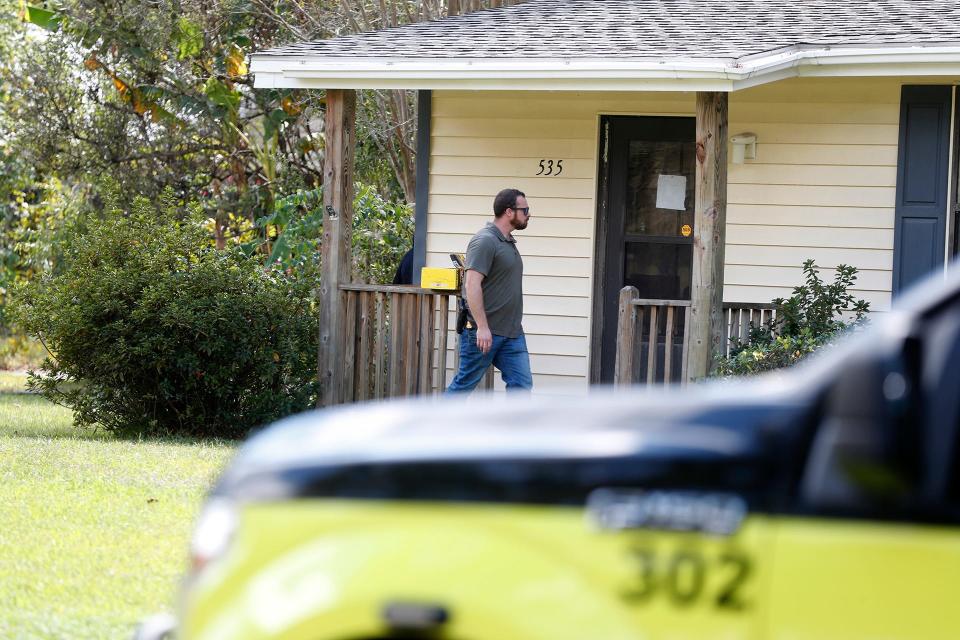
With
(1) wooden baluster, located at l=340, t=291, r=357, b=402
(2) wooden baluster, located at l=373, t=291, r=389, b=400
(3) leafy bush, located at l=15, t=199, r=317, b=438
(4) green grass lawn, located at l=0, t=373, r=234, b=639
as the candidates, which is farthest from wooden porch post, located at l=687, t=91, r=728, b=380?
(4) green grass lawn, located at l=0, t=373, r=234, b=639

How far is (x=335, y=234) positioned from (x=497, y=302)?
2.02 meters

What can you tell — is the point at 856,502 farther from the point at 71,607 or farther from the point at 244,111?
the point at 244,111

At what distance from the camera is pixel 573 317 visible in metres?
11.0

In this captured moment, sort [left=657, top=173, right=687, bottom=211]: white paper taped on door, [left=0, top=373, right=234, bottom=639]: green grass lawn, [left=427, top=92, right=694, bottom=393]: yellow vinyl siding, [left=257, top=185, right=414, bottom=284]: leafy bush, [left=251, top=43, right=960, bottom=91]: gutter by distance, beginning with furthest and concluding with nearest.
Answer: [left=257, top=185, right=414, bottom=284]: leafy bush < [left=427, top=92, right=694, bottom=393]: yellow vinyl siding < [left=657, top=173, right=687, bottom=211]: white paper taped on door < [left=251, top=43, right=960, bottom=91]: gutter < [left=0, top=373, right=234, bottom=639]: green grass lawn

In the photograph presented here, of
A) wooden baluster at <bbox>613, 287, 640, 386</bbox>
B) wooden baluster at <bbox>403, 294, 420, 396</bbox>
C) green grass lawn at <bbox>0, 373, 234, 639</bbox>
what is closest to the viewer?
green grass lawn at <bbox>0, 373, 234, 639</bbox>

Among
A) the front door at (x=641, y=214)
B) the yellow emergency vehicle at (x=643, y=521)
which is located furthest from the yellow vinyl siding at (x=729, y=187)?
the yellow emergency vehicle at (x=643, y=521)

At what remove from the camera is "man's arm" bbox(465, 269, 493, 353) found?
347 inches

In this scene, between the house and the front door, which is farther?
the front door

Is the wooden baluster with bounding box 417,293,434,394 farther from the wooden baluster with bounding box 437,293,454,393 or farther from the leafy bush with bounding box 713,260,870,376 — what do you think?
the leafy bush with bounding box 713,260,870,376

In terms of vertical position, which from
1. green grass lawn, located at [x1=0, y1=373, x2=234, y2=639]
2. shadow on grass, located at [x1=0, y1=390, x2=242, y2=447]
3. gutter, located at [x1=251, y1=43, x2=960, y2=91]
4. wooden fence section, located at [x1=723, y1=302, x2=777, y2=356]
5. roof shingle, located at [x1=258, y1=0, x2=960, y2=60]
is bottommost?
shadow on grass, located at [x1=0, y1=390, x2=242, y2=447]

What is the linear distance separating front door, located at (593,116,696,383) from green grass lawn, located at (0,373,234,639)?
3.46 m

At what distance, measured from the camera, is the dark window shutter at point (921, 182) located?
995 centimetres

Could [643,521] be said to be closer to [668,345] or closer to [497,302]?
[497,302]

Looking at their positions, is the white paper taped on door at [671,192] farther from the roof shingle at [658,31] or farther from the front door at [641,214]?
the roof shingle at [658,31]
